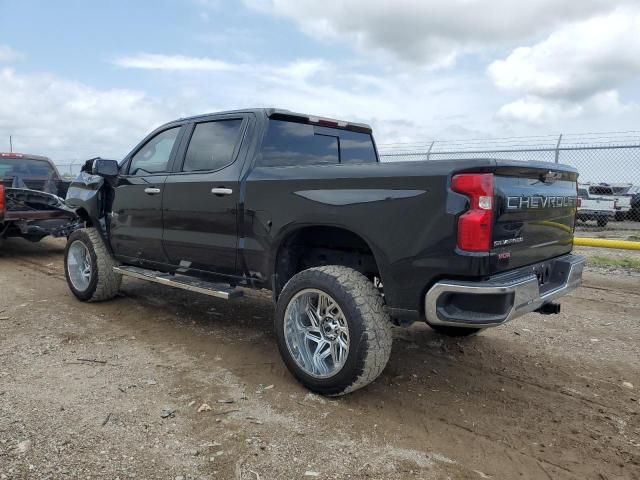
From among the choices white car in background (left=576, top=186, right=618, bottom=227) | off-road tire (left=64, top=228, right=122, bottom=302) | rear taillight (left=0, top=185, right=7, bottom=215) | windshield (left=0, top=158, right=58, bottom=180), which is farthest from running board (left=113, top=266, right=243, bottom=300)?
white car in background (left=576, top=186, right=618, bottom=227)

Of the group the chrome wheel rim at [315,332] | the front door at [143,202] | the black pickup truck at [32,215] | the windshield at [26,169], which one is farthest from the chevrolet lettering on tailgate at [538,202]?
the windshield at [26,169]

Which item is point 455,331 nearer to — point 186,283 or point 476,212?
point 476,212

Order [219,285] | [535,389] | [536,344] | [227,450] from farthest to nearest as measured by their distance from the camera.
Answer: [536,344]
[219,285]
[535,389]
[227,450]

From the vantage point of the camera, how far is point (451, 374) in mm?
3998

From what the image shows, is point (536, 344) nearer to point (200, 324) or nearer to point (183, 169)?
point (200, 324)

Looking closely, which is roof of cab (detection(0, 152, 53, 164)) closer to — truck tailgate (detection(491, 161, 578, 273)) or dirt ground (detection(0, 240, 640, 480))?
dirt ground (detection(0, 240, 640, 480))

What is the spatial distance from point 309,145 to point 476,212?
204 centimetres

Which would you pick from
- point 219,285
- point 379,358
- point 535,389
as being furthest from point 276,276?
point 535,389

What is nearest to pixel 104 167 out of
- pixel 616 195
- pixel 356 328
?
pixel 356 328

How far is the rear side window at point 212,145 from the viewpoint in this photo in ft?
14.4

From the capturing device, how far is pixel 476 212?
2.88 m

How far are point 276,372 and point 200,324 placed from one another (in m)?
1.49

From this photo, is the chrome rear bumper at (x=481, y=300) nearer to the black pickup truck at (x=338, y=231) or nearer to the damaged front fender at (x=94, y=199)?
the black pickup truck at (x=338, y=231)

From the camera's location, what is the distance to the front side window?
4988 mm
